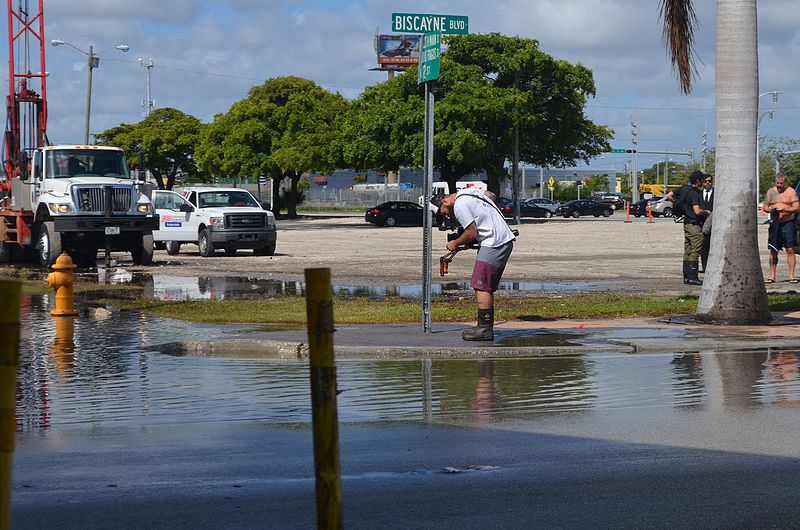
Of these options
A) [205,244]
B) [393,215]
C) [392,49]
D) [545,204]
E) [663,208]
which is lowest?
[205,244]

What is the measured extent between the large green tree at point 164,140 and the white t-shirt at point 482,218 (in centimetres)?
7754

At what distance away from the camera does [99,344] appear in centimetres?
1305

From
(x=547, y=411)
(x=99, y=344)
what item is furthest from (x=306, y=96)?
(x=547, y=411)

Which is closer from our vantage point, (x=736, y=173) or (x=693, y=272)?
(x=736, y=173)

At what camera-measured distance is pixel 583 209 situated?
3255 inches

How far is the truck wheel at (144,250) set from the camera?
2784 centimetres

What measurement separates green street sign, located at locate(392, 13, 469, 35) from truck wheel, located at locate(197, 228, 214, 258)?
19511 millimetres

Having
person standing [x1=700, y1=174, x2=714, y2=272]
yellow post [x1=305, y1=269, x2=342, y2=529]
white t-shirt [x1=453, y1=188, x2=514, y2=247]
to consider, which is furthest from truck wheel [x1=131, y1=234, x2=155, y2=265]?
yellow post [x1=305, y1=269, x2=342, y2=529]

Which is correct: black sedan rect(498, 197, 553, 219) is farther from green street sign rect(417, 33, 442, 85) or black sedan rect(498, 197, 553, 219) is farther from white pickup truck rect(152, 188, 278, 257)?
green street sign rect(417, 33, 442, 85)

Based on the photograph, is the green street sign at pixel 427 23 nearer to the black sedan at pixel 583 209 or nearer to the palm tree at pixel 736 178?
the palm tree at pixel 736 178

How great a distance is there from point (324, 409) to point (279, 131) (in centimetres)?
7167

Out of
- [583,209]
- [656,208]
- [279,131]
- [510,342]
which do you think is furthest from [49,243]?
[583,209]

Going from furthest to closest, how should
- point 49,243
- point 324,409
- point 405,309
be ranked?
1. point 49,243
2. point 405,309
3. point 324,409

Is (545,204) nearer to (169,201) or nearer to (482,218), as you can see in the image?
(169,201)
